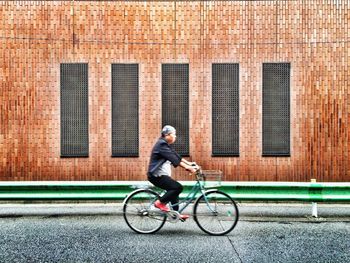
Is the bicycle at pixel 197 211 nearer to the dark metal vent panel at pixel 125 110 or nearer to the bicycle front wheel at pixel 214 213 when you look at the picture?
the bicycle front wheel at pixel 214 213

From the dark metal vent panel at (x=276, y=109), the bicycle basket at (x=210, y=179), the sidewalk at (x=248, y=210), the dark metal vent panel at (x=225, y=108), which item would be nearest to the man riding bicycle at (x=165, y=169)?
the bicycle basket at (x=210, y=179)

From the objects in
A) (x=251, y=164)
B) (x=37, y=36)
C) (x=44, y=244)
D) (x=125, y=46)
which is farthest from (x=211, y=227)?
(x=37, y=36)

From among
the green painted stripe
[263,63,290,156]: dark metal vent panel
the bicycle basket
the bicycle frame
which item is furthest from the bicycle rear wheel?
[263,63,290,156]: dark metal vent panel

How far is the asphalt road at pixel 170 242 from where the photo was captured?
7.12 meters

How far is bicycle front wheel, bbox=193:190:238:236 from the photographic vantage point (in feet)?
28.6

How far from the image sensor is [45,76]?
14.2 m

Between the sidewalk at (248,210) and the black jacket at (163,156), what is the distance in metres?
2.34

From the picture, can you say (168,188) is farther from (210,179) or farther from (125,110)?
Answer: (125,110)

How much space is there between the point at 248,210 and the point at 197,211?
2.98 meters

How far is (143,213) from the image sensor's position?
8867 millimetres

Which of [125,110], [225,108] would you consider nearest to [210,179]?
[225,108]

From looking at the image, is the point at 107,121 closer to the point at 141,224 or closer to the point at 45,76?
the point at 45,76

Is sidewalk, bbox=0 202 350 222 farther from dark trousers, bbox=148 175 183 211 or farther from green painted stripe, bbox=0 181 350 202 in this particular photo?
dark trousers, bbox=148 175 183 211

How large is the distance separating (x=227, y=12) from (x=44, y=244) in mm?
8734
